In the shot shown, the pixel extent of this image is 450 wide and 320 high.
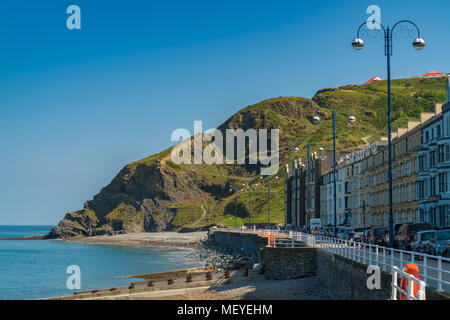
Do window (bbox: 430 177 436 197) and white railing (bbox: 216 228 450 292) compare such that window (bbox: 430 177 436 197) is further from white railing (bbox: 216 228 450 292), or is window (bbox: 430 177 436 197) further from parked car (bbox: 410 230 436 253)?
parked car (bbox: 410 230 436 253)

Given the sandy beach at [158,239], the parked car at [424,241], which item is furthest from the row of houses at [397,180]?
A: the sandy beach at [158,239]

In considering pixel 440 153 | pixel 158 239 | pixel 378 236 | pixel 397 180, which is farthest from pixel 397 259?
pixel 158 239

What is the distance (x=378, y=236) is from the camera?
3997cm

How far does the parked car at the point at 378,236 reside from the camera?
3914 cm

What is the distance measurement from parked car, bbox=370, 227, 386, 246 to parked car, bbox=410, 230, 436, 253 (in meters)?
8.01

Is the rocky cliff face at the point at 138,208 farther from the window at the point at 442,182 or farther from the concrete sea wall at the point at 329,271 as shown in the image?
the concrete sea wall at the point at 329,271

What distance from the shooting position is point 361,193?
74.0m

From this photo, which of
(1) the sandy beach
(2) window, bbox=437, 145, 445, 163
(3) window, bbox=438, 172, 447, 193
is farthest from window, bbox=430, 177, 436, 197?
(1) the sandy beach

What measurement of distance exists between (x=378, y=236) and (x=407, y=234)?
254 inches

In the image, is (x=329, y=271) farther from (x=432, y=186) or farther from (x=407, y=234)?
(x=432, y=186)

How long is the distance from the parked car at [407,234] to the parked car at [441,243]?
3.15m
